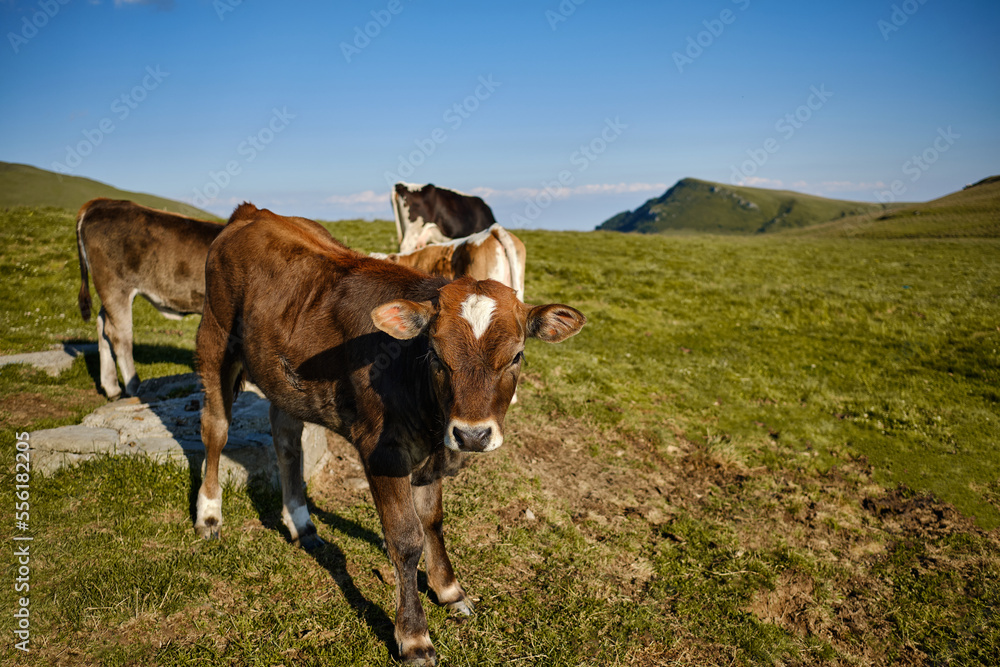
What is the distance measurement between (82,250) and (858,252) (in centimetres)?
3283

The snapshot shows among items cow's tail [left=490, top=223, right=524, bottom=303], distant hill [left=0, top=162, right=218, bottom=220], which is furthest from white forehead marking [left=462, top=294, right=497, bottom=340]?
distant hill [left=0, top=162, right=218, bottom=220]

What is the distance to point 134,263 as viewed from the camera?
8445mm

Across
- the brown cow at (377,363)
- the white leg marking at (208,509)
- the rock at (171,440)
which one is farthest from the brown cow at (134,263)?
the white leg marking at (208,509)

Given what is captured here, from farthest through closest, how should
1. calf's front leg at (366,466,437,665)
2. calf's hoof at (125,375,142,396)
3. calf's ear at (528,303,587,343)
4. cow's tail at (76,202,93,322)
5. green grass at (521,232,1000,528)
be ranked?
green grass at (521,232,1000,528) → cow's tail at (76,202,93,322) → calf's hoof at (125,375,142,396) → calf's front leg at (366,466,437,665) → calf's ear at (528,303,587,343)

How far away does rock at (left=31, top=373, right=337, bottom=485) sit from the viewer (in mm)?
5715

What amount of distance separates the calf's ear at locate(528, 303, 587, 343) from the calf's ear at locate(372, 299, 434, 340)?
0.68 metres

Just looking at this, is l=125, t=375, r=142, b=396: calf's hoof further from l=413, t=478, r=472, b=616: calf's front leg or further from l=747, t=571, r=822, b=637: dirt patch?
l=747, t=571, r=822, b=637: dirt patch

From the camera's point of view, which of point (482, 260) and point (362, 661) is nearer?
point (362, 661)

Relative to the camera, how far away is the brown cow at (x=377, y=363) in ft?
11.8

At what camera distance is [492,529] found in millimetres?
5836

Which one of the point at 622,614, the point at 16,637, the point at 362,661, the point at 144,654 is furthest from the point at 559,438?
the point at 16,637

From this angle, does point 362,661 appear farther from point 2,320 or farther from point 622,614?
point 2,320

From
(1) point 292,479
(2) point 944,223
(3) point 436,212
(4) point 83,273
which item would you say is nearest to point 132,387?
(4) point 83,273

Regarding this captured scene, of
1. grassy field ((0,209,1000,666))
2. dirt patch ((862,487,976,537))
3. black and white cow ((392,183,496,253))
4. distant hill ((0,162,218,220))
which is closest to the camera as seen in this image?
grassy field ((0,209,1000,666))
